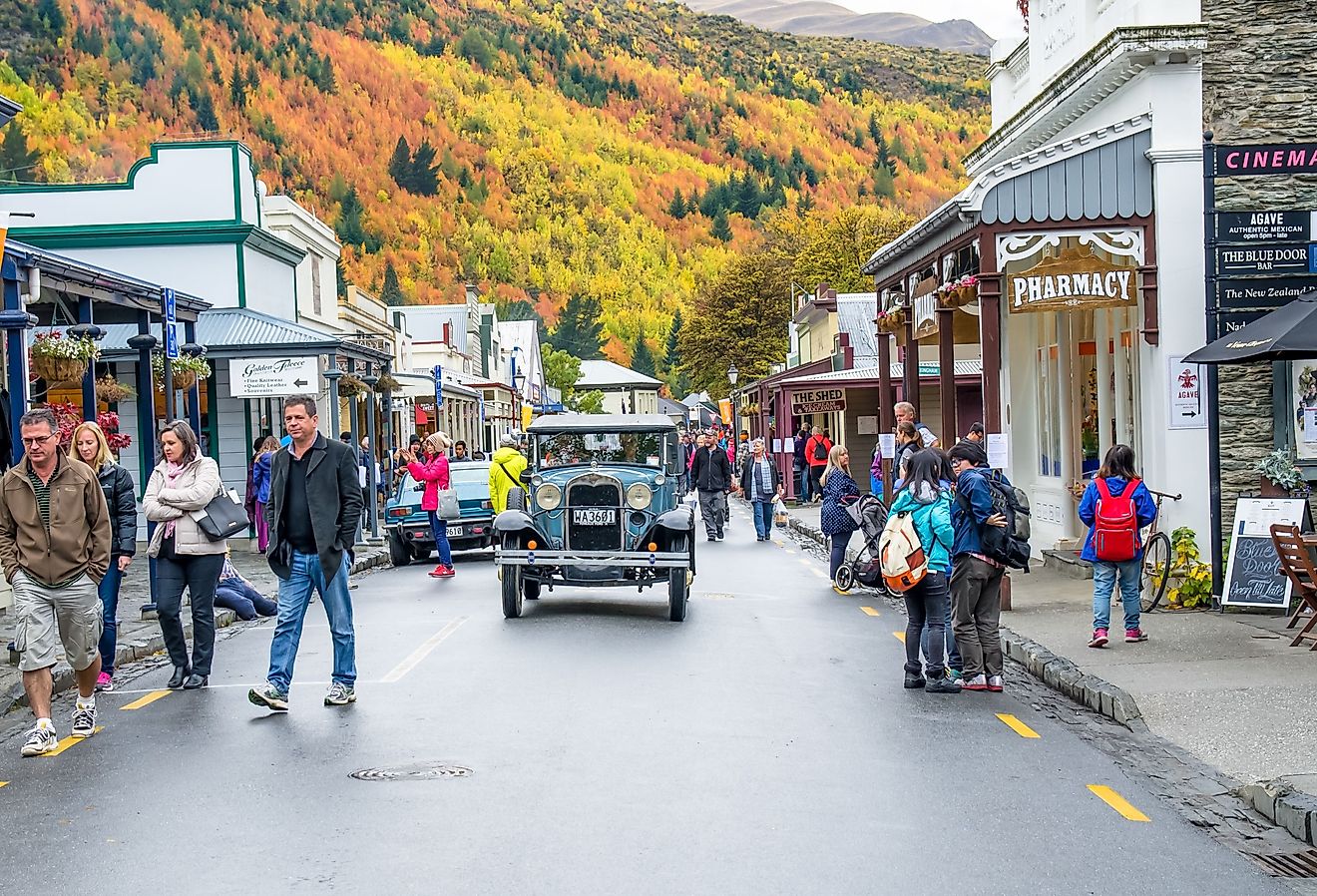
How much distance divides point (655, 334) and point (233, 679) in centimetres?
15247

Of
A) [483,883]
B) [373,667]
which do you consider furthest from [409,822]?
[373,667]

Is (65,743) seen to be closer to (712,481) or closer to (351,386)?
(712,481)

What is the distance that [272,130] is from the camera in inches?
5871

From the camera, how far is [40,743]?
8.75 m

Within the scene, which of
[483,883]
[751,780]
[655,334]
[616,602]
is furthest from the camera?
[655,334]

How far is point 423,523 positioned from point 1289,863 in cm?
1672

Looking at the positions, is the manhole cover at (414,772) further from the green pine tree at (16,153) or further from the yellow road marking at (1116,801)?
the green pine tree at (16,153)

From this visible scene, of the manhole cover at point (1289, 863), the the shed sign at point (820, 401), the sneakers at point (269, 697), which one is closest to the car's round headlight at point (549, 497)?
the sneakers at point (269, 697)

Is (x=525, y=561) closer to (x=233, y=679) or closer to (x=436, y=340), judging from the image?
(x=233, y=679)

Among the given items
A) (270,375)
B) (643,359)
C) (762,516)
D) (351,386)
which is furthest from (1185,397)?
(643,359)

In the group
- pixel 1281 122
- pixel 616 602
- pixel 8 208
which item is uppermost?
pixel 8 208

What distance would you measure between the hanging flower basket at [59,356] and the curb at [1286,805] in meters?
12.2

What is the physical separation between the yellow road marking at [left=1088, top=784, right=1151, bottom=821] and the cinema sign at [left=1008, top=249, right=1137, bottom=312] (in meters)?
8.38

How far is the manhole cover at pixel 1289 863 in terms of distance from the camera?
6.29 metres
